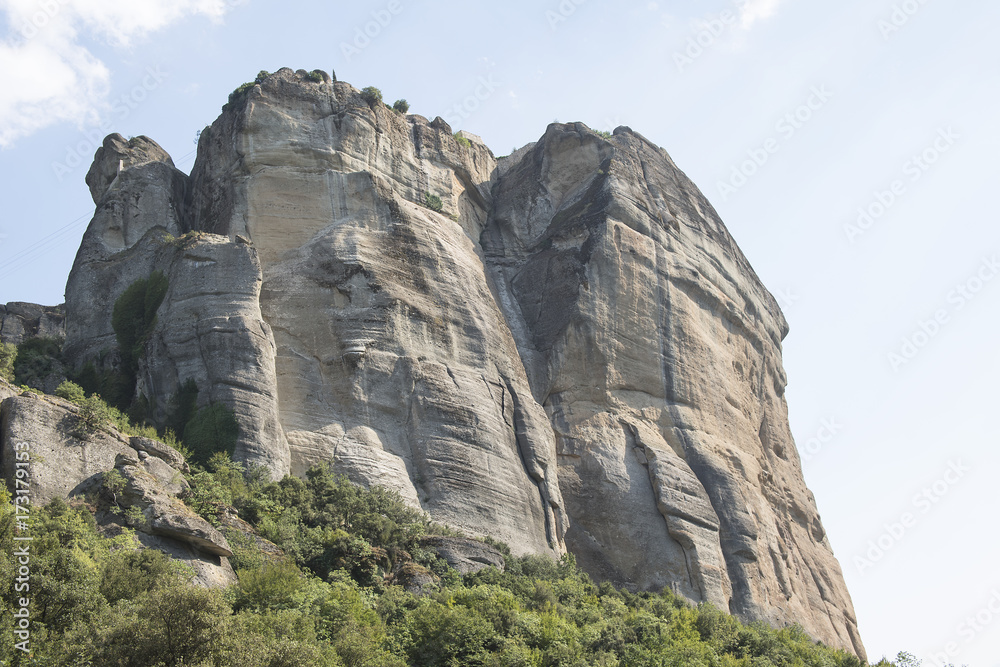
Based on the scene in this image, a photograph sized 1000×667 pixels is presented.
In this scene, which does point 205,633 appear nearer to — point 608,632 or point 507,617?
point 507,617

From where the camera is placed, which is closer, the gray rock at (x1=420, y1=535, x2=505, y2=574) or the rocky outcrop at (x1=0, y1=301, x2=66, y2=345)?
the gray rock at (x1=420, y1=535, x2=505, y2=574)

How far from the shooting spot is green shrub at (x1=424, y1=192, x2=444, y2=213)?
47.4m

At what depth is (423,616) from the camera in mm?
27750

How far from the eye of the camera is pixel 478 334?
42469mm

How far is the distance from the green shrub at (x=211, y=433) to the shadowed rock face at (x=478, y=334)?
0.44 metres

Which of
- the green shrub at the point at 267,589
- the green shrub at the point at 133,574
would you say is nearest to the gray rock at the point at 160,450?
the green shrub at the point at 267,589

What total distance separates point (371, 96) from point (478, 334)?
12401 millimetres

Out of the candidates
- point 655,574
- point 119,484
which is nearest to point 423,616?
A: point 119,484

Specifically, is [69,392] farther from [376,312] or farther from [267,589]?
[267,589]

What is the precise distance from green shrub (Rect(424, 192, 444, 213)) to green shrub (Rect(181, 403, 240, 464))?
16.0 m

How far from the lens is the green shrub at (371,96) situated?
47.7 m

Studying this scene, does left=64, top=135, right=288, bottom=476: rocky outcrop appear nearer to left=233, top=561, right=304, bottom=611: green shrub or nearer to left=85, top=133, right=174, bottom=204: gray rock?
left=85, top=133, right=174, bottom=204: gray rock

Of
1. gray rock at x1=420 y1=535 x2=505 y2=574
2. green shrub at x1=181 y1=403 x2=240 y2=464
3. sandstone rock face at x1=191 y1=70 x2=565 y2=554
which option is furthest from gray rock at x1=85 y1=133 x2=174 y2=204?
gray rock at x1=420 y1=535 x2=505 y2=574

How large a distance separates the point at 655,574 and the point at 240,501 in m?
15.9
